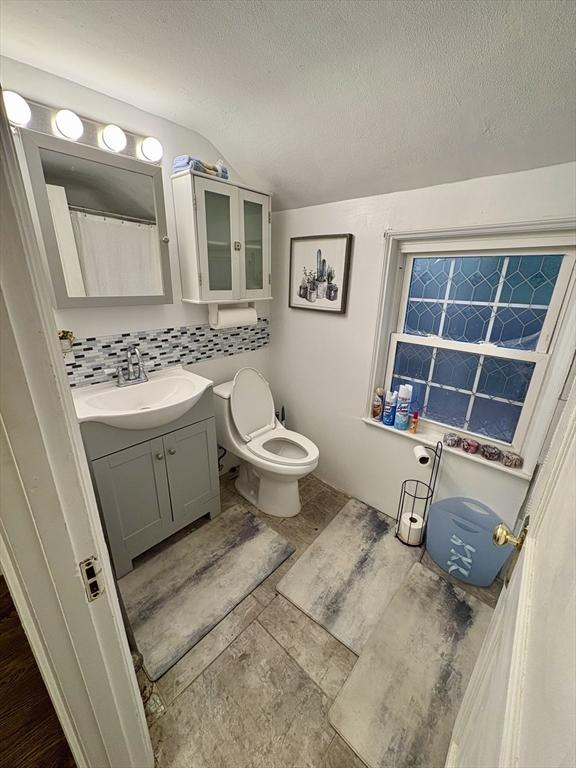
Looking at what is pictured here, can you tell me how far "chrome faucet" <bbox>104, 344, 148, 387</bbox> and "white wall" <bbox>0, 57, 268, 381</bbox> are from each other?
0.43 feet

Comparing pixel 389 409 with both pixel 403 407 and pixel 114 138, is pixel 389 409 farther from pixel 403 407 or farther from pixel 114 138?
pixel 114 138

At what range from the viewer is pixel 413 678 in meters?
1.19

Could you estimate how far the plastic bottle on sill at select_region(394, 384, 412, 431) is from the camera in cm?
179

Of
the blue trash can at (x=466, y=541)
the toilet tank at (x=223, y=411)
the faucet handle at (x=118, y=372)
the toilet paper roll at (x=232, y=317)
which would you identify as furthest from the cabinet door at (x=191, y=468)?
the blue trash can at (x=466, y=541)

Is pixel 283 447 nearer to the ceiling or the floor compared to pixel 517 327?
nearer to the floor

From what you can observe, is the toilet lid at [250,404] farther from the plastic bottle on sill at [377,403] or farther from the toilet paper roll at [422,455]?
the toilet paper roll at [422,455]

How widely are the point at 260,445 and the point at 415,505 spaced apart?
101 cm

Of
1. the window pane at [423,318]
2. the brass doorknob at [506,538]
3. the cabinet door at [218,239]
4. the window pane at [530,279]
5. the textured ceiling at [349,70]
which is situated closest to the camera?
the brass doorknob at [506,538]

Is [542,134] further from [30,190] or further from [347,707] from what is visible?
[347,707]

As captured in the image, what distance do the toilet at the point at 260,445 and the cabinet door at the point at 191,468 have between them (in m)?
0.19

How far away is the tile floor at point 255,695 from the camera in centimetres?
99

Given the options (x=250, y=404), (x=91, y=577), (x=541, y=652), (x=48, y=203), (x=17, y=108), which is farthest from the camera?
(x=250, y=404)

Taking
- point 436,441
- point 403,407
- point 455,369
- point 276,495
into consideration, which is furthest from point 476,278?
point 276,495

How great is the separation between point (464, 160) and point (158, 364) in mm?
1769
